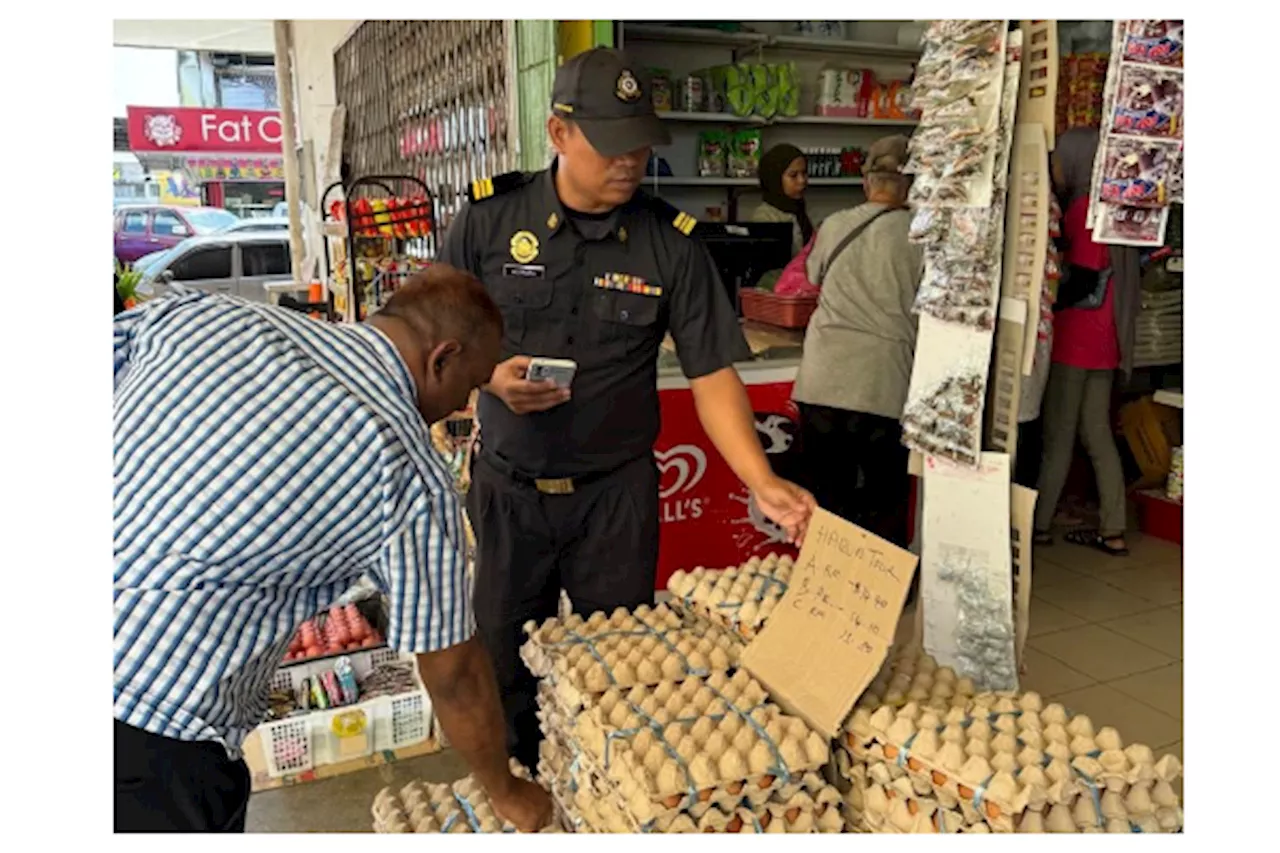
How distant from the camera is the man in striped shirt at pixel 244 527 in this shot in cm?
128

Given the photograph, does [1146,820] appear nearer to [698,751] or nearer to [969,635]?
[698,751]

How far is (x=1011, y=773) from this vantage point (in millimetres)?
1338

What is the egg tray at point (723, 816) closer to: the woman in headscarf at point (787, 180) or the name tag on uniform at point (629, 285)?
the name tag on uniform at point (629, 285)

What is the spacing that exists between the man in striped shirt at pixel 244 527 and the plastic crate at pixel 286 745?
1.65m

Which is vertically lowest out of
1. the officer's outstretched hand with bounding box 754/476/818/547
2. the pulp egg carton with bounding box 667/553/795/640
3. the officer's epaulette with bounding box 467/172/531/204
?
the pulp egg carton with bounding box 667/553/795/640

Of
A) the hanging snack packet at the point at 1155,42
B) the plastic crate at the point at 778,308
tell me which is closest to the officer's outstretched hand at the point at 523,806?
the hanging snack packet at the point at 1155,42

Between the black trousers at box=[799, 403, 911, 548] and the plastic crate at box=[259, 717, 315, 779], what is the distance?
1.93 meters

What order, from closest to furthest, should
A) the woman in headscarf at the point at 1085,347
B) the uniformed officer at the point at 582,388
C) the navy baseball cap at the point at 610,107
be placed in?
the navy baseball cap at the point at 610,107, the uniformed officer at the point at 582,388, the woman in headscarf at the point at 1085,347

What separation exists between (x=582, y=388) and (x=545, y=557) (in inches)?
16.4

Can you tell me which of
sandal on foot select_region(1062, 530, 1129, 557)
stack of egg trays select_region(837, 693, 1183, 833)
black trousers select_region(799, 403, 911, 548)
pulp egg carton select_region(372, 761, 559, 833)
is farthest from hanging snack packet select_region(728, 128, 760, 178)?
stack of egg trays select_region(837, 693, 1183, 833)

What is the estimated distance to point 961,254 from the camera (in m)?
2.30

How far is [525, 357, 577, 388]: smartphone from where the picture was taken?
2289 mm

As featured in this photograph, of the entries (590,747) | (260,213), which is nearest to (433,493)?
(590,747)

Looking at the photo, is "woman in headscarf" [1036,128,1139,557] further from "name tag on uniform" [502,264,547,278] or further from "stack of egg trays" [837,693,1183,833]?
"stack of egg trays" [837,693,1183,833]
